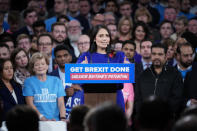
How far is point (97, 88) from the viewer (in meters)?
4.10

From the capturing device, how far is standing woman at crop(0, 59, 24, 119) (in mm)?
5359

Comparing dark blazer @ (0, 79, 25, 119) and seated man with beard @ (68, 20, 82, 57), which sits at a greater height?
seated man with beard @ (68, 20, 82, 57)

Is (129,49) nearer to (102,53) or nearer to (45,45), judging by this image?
(45,45)

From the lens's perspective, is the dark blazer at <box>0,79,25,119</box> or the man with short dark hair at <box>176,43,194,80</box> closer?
the dark blazer at <box>0,79,25,119</box>

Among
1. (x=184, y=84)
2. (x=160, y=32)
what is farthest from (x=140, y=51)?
(x=184, y=84)

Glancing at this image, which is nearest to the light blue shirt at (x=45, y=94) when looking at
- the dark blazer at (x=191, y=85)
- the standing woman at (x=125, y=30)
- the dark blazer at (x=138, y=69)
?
the dark blazer at (x=138, y=69)

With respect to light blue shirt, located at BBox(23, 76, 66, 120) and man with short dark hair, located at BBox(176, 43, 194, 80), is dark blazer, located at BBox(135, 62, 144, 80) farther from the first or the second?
light blue shirt, located at BBox(23, 76, 66, 120)

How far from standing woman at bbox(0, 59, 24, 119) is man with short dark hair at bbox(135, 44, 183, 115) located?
1.48 metres

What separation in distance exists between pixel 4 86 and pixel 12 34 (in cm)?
256

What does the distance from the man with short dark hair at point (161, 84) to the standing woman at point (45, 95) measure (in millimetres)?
976

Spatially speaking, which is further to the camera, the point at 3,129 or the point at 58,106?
the point at 58,106

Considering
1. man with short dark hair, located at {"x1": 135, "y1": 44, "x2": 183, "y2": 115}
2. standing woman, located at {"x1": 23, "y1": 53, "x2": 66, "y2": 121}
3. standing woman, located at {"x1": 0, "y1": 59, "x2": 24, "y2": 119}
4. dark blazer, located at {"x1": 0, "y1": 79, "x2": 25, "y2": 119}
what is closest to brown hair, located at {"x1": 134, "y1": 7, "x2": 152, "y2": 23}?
man with short dark hair, located at {"x1": 135, "y1": 44, "x2": 183, "y2": 115}

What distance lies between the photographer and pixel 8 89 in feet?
17.8

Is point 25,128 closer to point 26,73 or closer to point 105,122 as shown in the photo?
point 105,122
